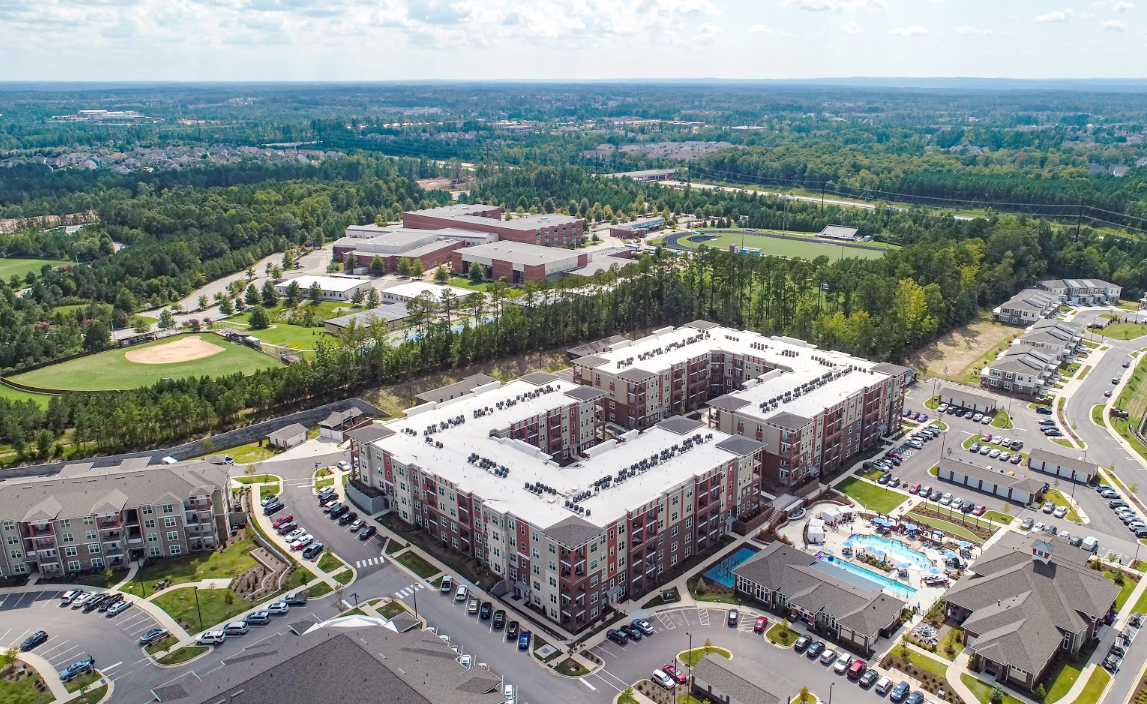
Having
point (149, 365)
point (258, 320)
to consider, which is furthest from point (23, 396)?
point (258, 320)

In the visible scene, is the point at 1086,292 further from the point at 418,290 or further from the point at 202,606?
the point at 202,606

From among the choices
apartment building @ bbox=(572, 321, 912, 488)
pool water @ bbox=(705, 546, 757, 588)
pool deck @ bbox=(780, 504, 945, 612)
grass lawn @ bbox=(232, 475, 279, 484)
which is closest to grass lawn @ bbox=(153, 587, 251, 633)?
grass lawn @ bbox=(232, 475, 279, 484)

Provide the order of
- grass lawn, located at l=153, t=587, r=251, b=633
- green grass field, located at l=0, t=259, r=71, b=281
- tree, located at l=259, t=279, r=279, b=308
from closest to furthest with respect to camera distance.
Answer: grass lawn, located at l=153, t=587, r=251, b=633 → tree, located at l=259, t=279, r=279, b=308 → green grass field, located at l=0, t=259, r=71, b=281

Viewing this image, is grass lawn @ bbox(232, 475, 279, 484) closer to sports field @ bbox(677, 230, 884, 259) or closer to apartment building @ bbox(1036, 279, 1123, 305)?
sports field @ bbox(677, 230, 884, 259)

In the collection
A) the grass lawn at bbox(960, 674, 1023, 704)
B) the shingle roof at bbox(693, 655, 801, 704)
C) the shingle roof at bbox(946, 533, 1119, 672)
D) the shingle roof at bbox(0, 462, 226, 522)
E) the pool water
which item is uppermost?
the shingle roof at bbox(0, 462, 226, 522)

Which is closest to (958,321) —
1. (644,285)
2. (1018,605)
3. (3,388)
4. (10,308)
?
(644,285)
